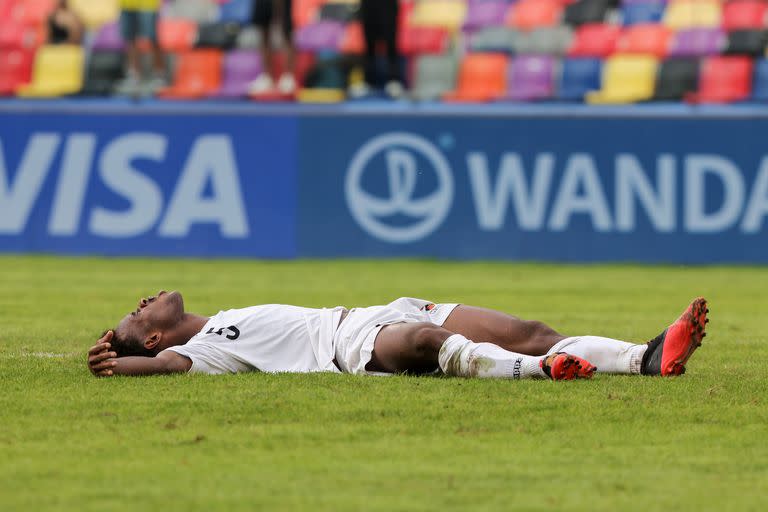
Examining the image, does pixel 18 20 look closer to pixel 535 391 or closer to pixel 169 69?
pixel 169 69

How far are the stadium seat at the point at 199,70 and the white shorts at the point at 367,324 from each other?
12.2 meters

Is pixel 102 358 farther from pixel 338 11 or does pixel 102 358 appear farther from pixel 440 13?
pixel 440 13

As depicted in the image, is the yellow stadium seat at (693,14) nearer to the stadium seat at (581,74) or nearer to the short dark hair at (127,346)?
the stadium seat at (581,74)

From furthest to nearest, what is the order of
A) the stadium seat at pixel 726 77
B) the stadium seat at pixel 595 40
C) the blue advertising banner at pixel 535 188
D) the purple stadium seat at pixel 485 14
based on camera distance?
the purple stadium seat at pixel 485 14, the stadium seat at pixel 595 40, the stadium seat at pixel 726 77, the blue advertising banner at pixel 535 188

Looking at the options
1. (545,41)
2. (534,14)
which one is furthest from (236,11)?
(545,41)

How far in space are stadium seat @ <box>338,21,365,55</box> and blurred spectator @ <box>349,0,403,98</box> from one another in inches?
19.1

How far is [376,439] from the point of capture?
634 centimetres

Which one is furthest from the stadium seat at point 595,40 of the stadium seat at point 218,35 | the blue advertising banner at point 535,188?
the stadium seat at point 218,35

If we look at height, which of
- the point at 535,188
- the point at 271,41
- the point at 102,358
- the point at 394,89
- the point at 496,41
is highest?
the point at 271,41

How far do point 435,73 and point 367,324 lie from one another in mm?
12123

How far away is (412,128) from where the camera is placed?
1714 centimetres

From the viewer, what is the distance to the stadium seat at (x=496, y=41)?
66.3 feet

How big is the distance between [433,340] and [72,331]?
3.77m

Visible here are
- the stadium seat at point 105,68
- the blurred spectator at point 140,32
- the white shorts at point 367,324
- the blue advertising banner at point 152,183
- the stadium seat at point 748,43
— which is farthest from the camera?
the stadium seat at point 105,68
